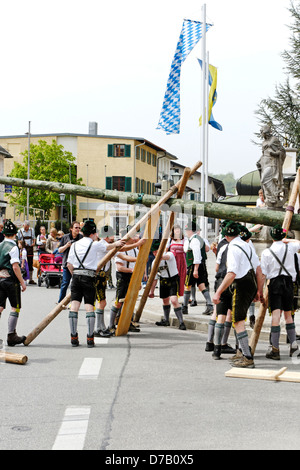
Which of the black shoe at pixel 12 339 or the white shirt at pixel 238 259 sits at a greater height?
the white shirt at pixel 238 259

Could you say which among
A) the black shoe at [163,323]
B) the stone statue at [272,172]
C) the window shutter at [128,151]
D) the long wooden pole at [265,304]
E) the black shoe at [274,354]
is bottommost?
the black shoe at [163,323]

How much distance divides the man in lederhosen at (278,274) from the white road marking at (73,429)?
383 cm

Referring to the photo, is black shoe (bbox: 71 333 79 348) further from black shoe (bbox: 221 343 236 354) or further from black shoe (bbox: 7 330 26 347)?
black shoe (bbox: 221 343 236 354)

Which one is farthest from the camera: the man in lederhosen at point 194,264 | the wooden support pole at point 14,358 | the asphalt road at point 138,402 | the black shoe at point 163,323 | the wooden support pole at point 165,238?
the man in lederhosen at point 194,264

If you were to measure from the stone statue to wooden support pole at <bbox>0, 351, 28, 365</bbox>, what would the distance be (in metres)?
7.56

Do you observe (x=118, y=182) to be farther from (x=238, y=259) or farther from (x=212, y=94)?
(x=238, y=259)

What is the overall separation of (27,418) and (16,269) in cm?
410

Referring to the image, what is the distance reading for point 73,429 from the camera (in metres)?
5.73

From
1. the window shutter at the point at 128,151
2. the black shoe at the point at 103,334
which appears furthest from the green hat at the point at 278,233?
the window shutter at the point at 128,151

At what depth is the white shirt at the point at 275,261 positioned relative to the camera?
31.8ft

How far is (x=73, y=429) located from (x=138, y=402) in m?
1.17

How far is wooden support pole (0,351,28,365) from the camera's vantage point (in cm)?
879

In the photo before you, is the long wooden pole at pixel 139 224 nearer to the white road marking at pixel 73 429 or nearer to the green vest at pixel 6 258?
the green vest at pixel 6 258

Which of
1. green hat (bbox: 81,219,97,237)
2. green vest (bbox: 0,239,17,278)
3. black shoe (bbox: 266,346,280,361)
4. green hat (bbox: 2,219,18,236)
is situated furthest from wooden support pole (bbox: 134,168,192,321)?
black shoe (bbox: 266,346,280,361)
